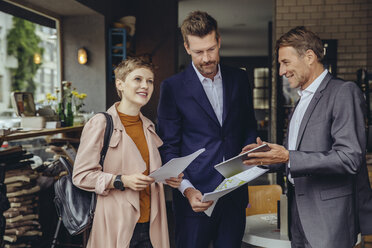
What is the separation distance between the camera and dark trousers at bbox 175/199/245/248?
6.06 feet

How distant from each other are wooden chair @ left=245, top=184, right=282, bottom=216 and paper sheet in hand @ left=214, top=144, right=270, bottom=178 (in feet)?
3.65

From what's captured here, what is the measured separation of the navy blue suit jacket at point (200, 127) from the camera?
73.2 inches

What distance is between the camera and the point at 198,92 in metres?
1.88

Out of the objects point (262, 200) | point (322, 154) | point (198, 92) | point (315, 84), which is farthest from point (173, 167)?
point (262, 200)

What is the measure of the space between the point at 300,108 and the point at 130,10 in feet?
16.2

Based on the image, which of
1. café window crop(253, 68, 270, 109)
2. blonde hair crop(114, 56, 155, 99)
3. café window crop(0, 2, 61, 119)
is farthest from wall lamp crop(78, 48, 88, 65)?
café window crop(253, 68, 270, 109)

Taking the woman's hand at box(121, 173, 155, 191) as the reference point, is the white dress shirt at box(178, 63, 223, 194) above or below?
above

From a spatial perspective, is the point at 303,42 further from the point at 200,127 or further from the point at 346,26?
the point at 346,26

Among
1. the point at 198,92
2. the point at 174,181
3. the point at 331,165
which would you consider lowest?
the point at 174,181

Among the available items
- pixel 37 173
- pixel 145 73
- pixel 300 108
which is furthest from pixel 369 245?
pixel 37 173

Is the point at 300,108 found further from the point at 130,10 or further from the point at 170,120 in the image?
the point at 130,10

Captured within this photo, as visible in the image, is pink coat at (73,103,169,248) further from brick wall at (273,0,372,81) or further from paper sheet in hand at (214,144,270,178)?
brick wall at (273,0,372,81)

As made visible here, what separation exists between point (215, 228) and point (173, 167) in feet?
A: 1.60

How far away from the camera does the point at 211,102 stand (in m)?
1.93
